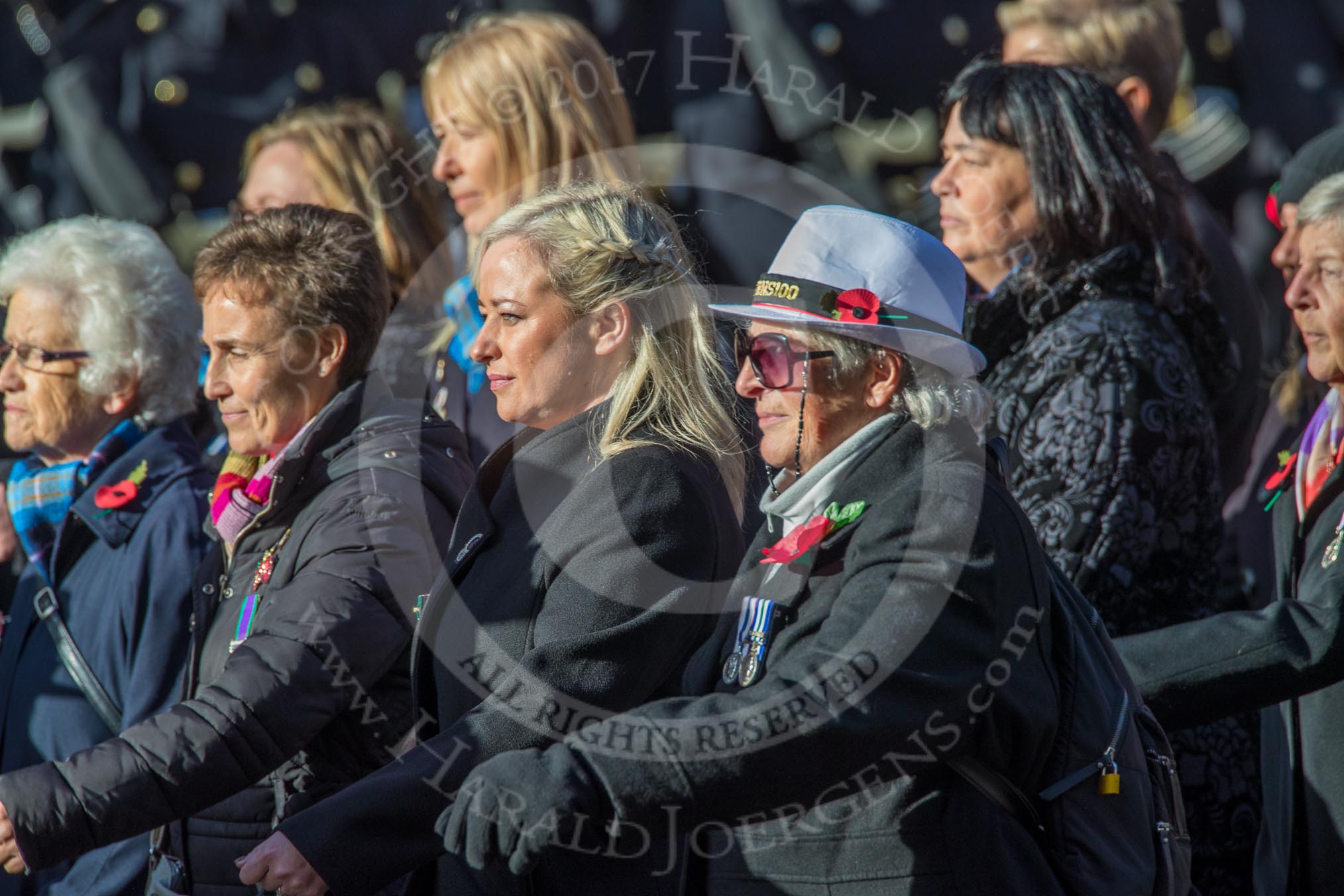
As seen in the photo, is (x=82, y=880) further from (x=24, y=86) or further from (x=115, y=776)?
(x=24, y=86)

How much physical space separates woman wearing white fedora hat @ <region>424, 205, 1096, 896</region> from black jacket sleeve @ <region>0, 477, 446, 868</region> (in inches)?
27.3

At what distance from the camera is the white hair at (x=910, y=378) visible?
2336 millimetres

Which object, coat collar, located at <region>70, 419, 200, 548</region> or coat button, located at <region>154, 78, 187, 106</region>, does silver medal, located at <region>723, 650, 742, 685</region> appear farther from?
coat button, located at <region>154, 78, 187, 106</region>

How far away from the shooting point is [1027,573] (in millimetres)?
2164

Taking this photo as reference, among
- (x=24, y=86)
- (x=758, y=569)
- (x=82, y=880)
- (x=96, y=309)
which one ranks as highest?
(x=24, y=86)

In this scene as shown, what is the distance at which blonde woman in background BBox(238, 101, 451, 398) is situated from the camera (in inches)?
164

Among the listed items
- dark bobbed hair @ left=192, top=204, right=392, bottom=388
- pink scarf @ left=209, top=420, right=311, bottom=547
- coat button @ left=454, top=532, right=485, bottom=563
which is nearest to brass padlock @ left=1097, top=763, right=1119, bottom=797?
coat button @ left=454, top=532, right=485, bottom=563

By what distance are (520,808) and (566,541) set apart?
0.66 m

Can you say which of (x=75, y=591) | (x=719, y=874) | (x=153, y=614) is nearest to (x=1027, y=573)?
(x=719, y=874)

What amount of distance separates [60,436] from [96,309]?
12.6 inches

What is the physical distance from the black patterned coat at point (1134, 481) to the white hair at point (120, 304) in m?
1.99

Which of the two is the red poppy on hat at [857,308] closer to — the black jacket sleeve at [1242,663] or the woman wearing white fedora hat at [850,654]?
the woman wearing white fedora hat at [850,654]

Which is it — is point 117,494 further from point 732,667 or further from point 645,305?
point 732,667

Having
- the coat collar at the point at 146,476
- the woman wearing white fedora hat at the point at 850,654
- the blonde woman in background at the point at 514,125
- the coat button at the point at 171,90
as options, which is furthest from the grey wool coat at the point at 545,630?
the coat button at the point at 171,90
